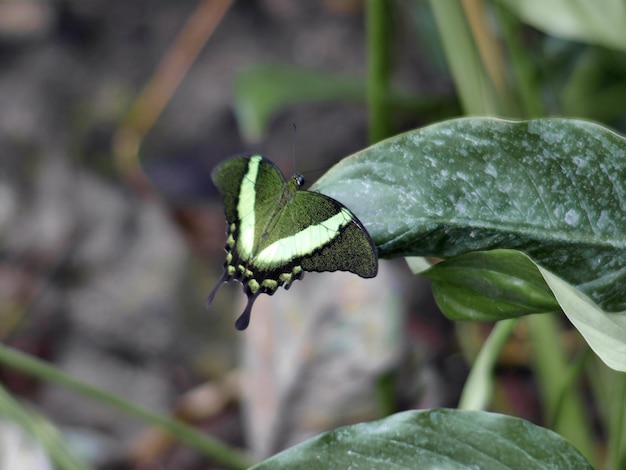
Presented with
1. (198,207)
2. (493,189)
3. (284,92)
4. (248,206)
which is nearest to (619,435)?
(493,189)

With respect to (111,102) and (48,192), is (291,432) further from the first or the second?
(111,102)

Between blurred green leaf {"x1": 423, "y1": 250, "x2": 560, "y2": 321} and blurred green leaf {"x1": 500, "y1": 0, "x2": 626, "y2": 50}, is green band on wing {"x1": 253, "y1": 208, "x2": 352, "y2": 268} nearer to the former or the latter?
blurred green leaf {"x1": 423, "y1": 250, "x2": 560, "y2": 321}

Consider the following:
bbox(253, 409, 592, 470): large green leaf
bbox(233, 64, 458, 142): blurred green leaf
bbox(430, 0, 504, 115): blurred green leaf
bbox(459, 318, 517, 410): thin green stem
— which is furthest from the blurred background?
bbox(253, 409, 592, 470): large green leaf

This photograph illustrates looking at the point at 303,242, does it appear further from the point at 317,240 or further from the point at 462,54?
the point at 462,54

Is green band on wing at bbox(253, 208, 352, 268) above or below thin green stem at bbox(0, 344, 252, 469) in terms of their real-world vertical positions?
above

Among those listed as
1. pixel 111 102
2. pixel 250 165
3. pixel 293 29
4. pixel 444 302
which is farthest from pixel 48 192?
pixel 444 302

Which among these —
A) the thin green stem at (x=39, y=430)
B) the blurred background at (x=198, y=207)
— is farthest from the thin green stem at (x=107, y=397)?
the blurred background at (x=198, y=207)
